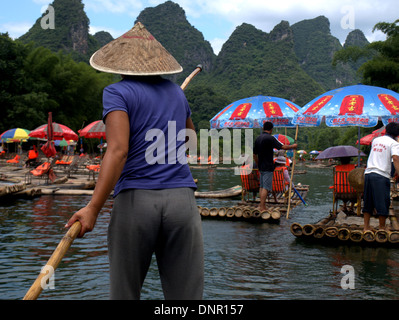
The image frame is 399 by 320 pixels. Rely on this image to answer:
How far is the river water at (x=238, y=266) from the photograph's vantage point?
14.0ft

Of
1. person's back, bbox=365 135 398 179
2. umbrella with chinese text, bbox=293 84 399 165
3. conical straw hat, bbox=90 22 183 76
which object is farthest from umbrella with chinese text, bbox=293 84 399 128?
conical straw hat, bbox=90 22 183 76

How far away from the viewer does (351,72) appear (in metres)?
143

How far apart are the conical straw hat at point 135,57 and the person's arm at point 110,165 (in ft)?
1.00

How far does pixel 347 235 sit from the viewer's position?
6.54 metres

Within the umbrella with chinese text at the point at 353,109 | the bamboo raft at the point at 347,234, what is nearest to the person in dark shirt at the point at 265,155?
the umbrella with chinese text at the point at 353,109

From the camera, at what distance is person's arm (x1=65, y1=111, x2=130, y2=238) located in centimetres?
199

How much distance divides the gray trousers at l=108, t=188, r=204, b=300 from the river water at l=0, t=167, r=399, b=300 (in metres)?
2.08

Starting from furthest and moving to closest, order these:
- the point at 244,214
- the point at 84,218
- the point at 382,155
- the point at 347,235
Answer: the point at 244,214
the point at 347,235
the point at 382,155
the point at 84,218

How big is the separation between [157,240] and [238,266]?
3.42m

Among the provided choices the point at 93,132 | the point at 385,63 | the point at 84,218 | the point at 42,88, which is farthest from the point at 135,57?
the point at 42,88

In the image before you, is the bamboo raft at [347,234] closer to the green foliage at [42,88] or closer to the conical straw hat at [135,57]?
the conical straw hat at [135,57]

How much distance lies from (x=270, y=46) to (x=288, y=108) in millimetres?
111906

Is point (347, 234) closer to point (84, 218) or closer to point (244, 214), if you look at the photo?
point (244, 214)

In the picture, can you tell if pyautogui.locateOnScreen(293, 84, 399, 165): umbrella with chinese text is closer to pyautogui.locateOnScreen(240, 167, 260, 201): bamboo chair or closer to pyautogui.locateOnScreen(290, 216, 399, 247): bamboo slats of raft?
pyautogui.locateOnScreen(290, 216, 399, 247): bamboo slats of raft
